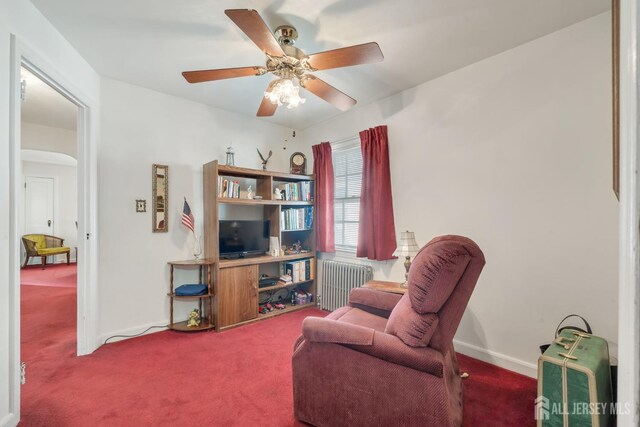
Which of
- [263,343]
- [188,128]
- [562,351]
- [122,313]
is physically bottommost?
[263,343]

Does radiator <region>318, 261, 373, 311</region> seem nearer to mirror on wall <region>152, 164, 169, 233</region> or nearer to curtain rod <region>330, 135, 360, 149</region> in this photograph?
curtain rod <region>330, 135, 360, 149</region>

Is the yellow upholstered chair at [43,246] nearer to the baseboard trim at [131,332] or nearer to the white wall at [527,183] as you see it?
the baseboard trim at [131,332]

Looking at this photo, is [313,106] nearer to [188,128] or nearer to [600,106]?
[188,128]

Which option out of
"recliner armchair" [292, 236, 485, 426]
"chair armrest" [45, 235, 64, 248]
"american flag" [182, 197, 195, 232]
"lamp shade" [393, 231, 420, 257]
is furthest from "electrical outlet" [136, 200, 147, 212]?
"chair armrest" [45, 235, 64, 248]

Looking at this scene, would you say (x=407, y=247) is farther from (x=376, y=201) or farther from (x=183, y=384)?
(x=183, y=384)

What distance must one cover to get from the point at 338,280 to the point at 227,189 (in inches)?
67.9

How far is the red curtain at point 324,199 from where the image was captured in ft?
12.1

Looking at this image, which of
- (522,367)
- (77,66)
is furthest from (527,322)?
(77,66)

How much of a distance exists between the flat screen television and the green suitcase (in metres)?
2.82

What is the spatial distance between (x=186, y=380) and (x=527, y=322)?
2.64 m

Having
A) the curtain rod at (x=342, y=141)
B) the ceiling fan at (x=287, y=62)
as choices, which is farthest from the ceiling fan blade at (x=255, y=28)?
the curtain rod at (x=342, y=141)

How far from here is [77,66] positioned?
91.1 inches

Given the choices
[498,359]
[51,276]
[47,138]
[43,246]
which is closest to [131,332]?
[498,359]

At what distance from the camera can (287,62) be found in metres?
1.92
